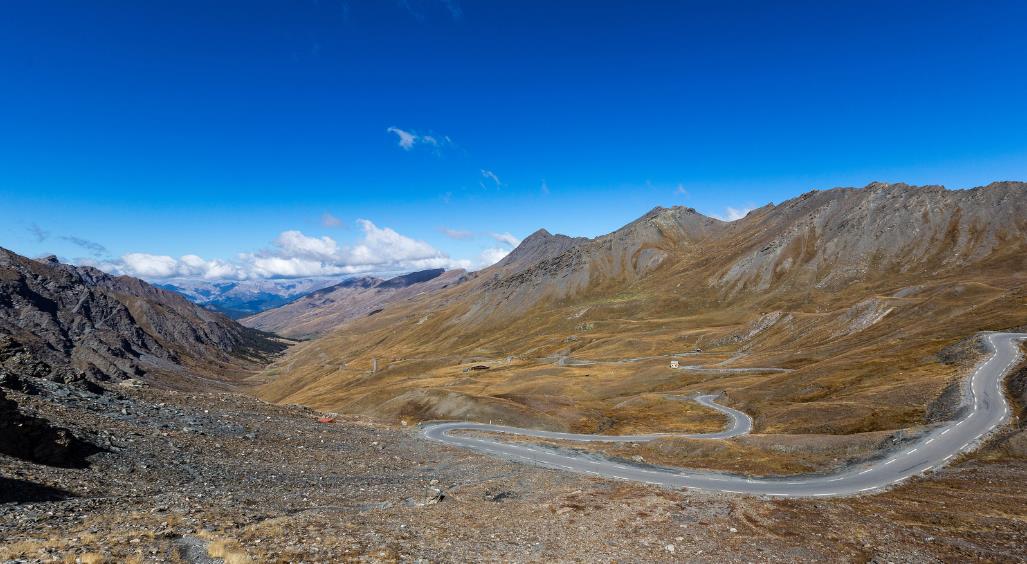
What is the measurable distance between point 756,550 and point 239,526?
2574 cm

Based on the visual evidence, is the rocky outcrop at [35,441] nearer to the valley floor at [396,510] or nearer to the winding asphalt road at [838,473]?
the valley floor at [396,510]

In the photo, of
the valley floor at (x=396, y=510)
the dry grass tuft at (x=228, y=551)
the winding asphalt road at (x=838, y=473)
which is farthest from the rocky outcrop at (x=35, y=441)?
the winding asphalt road at (x=838, y=473)

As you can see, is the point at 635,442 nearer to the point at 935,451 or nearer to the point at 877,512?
the point at 935,451

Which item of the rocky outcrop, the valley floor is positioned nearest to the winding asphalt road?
the valley floor

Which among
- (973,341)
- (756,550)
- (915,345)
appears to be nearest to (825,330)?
(915,345)

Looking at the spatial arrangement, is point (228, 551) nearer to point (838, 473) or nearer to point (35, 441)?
point (35, 441)

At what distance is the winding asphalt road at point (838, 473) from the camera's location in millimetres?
42438

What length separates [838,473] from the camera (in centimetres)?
4559

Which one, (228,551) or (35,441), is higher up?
(35,441)

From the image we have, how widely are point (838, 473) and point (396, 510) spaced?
40.2m

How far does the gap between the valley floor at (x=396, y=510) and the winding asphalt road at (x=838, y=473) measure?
9.45 ft

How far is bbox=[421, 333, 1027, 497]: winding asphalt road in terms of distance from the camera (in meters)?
42.4

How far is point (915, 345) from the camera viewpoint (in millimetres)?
97062

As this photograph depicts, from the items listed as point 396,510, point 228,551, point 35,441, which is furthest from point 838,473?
point 35,441
